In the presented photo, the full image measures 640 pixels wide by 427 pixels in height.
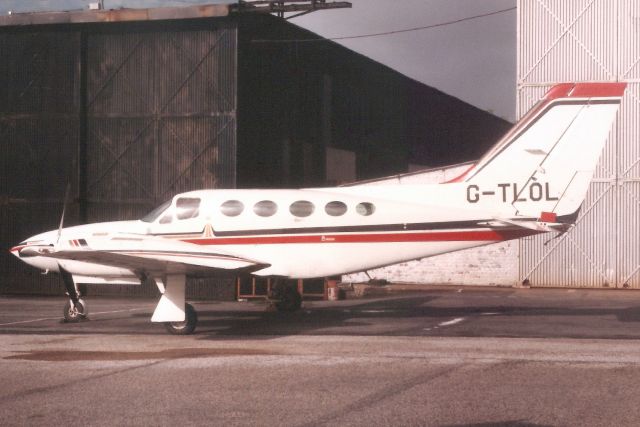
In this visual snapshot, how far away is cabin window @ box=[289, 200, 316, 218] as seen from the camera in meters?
19.7

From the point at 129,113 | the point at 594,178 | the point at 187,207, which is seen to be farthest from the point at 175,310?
the point at 594,178

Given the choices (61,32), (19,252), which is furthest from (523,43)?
(19,252)

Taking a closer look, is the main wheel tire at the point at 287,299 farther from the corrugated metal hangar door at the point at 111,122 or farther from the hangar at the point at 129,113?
the corrugated metal hangar door at the point at 111,122

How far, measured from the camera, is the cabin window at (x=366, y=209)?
769 inches

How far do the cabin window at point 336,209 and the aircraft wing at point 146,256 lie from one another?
2.21m

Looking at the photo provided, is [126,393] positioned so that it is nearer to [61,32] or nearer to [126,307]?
[126,307]

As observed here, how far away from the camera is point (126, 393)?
1079 cm

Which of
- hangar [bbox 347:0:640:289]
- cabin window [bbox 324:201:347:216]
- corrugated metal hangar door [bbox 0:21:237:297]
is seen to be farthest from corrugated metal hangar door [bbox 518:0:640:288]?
cabin window [bbox 324:201:347:216]

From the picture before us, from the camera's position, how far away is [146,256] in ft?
57.8

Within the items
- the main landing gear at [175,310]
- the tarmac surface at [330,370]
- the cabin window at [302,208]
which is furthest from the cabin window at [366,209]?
the main landing gear at [175,310]

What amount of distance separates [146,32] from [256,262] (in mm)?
15918

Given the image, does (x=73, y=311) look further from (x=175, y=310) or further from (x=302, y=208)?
(x=302, y=208)

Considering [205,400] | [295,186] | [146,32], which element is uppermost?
[146,32]

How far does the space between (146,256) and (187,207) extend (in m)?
2.74
